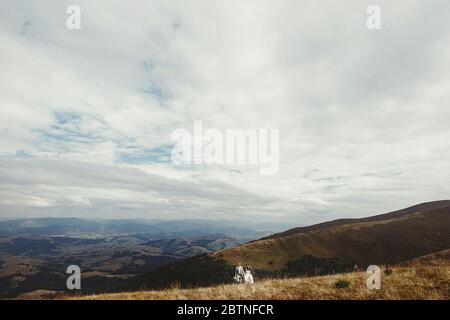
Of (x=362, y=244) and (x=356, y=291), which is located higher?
(x=356, y=291)

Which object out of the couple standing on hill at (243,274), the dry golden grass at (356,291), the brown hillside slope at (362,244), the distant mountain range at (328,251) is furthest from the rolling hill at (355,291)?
the brown hillside slope at (362,244)

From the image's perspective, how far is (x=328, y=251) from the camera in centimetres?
10981

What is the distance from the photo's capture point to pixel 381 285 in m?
13.6

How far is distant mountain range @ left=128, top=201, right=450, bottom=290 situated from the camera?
98.8 metres

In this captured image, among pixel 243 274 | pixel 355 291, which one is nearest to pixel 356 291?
pixel 355 291

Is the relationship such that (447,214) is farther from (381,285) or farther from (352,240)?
(381,285)

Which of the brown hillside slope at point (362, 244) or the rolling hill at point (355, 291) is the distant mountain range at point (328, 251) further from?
the rolling hill at point (355, 291)

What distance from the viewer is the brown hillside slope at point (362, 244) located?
331 ft

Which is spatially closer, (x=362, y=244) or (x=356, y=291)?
(x=356, y=291)

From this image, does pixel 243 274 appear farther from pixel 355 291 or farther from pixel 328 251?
pixel 328 251

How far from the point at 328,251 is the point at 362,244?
43.0 feet

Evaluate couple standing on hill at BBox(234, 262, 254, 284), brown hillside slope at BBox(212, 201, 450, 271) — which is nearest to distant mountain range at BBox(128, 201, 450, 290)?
brown hillside slope at BBox(212, 201, 450, 271)
